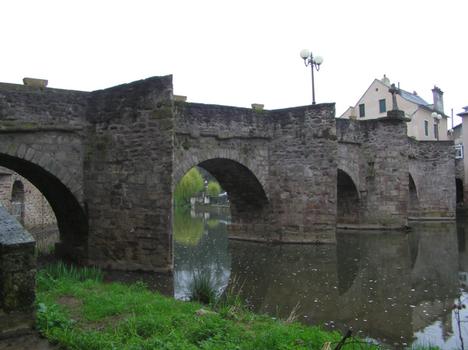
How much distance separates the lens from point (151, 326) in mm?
4539

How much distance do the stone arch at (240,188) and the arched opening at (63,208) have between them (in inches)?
173

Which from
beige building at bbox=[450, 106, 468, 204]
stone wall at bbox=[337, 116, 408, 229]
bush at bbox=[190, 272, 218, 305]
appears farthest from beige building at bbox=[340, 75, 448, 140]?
bush at bbox=[190, 272, 218, 305]

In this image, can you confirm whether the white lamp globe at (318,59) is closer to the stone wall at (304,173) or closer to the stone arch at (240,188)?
the stone wall at (304,173)

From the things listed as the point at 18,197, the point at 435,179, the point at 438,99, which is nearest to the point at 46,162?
the point at 18,197

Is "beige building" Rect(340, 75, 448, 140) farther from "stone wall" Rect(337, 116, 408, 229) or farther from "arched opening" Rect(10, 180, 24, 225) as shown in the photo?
"arched opening" Rect(10, 180, 24, 225)

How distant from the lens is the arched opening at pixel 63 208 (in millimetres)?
9945

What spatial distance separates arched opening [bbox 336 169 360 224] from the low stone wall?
50.3 feet

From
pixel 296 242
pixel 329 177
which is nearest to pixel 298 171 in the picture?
pixel 329 177

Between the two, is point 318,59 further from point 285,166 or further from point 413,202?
point 413,202

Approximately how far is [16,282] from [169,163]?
236 inches

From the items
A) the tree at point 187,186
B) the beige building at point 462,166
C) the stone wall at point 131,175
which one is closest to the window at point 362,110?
the beige building at point 462,166

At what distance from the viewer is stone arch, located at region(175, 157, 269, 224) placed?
14062mm

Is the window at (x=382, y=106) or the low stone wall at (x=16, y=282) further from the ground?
the window at (x=382, y=106)

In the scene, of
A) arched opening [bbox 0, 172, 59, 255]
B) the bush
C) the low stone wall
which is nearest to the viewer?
the low stone wall
